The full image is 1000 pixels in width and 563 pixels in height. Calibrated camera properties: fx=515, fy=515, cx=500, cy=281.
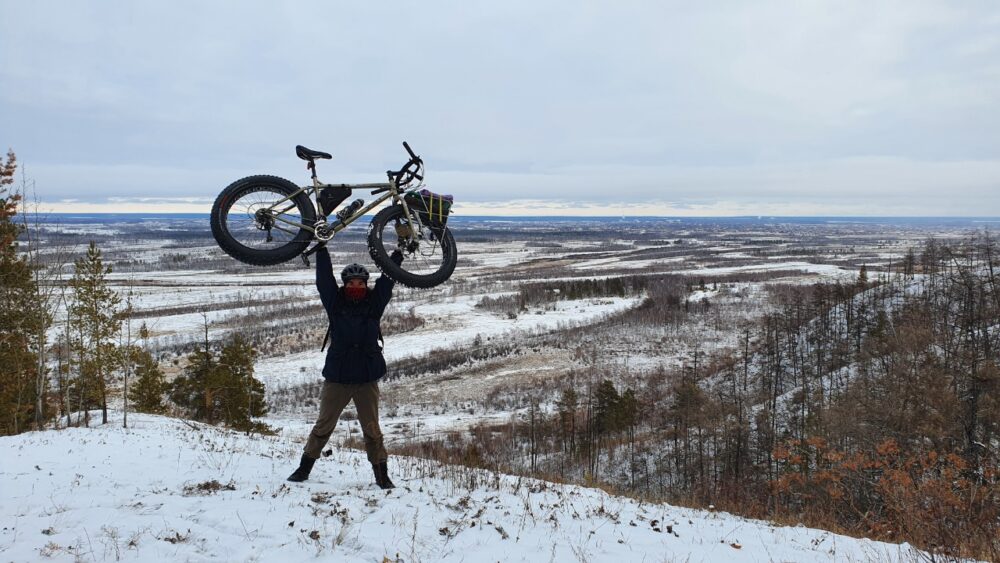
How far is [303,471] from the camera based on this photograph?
6.43 m

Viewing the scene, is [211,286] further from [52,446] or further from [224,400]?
[52,446]

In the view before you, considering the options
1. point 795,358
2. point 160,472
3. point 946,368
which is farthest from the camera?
point 795,358

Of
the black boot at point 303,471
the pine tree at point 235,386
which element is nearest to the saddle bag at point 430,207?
the black boot at point 303,471

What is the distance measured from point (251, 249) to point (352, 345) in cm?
167

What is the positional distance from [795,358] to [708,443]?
13793 mm

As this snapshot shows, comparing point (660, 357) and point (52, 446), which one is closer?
point (52, 446)

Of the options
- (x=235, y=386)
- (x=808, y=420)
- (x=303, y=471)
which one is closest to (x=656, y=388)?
(x=808, y=420)

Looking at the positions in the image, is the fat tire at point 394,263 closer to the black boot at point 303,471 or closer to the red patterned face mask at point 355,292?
the red patterned face mask at point 355,292

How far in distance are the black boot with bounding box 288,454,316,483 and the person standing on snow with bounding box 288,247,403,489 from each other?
0.59 m

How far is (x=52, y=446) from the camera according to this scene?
8531 millimetres

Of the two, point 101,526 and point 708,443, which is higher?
point 101,526

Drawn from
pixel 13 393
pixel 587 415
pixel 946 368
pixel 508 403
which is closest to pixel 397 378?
pixel 508 403

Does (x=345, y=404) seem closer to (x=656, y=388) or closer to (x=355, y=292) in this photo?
(x=355, y=292)

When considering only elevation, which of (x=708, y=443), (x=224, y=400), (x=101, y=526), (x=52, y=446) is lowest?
(x=708, y=443)
